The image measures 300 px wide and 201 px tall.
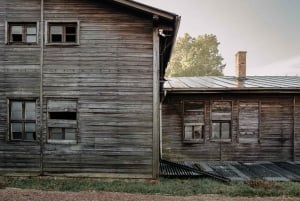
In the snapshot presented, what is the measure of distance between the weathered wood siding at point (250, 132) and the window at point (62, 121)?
18.7 ft

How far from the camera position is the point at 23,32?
10.7 m

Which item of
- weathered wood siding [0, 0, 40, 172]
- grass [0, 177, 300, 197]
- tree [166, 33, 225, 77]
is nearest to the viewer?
grass [0, 177, 300, 197]

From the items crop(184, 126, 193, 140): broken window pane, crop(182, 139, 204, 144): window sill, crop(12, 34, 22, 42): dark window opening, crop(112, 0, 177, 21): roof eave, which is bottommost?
crop(182, 139, 204, 144): window sill

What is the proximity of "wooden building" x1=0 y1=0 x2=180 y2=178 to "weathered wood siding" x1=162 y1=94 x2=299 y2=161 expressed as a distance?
4414 mm

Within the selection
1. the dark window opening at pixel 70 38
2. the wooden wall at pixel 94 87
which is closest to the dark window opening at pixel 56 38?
the dark window opening at pixel 70 38

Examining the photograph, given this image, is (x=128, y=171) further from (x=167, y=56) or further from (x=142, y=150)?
(x=167, y=56)

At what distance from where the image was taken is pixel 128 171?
33.9 feet

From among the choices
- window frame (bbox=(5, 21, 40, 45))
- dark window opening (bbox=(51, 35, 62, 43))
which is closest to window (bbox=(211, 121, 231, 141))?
dark window opening (bbox=(51, 35, 62, 43))

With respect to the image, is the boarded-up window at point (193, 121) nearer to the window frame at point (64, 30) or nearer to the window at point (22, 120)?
the window frame at point (64, 30)

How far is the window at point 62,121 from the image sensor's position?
10.4 meters

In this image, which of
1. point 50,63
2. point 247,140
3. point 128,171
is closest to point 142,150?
point 128,171

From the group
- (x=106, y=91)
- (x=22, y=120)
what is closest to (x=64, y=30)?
(x=106, y=91)

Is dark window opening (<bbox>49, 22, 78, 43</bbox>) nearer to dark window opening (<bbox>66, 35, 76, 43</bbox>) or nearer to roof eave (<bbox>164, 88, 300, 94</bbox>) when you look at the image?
dark window opening (<bbox>66, 35, 76, 43</bbox>)

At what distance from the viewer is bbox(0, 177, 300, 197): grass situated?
29.0 ft
